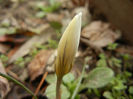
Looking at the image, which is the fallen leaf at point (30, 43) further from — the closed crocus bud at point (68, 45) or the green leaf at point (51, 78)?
the closed crocus bud at point (68, 45)

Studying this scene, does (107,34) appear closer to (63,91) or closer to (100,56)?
(100,56)

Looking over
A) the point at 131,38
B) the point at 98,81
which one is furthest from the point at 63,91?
the point at 131,38

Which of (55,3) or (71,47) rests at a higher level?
(71,47)

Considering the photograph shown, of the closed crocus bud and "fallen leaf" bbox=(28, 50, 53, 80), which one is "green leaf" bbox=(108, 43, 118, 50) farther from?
the closed crocus bud

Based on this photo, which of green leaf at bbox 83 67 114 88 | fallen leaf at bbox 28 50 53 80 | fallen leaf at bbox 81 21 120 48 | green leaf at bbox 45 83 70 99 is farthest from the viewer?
fallen leaf at bbox 81 21 120 48

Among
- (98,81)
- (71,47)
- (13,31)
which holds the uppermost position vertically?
(71,47)

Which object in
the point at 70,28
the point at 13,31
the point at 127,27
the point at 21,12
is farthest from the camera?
the point at 21,12

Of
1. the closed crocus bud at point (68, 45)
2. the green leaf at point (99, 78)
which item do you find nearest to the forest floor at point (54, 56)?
the green leaf at point (99, 78)

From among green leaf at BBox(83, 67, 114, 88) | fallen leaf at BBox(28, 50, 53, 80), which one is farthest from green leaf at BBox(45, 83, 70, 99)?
fallen leaf at BBox(28, 50, 53, 80)
